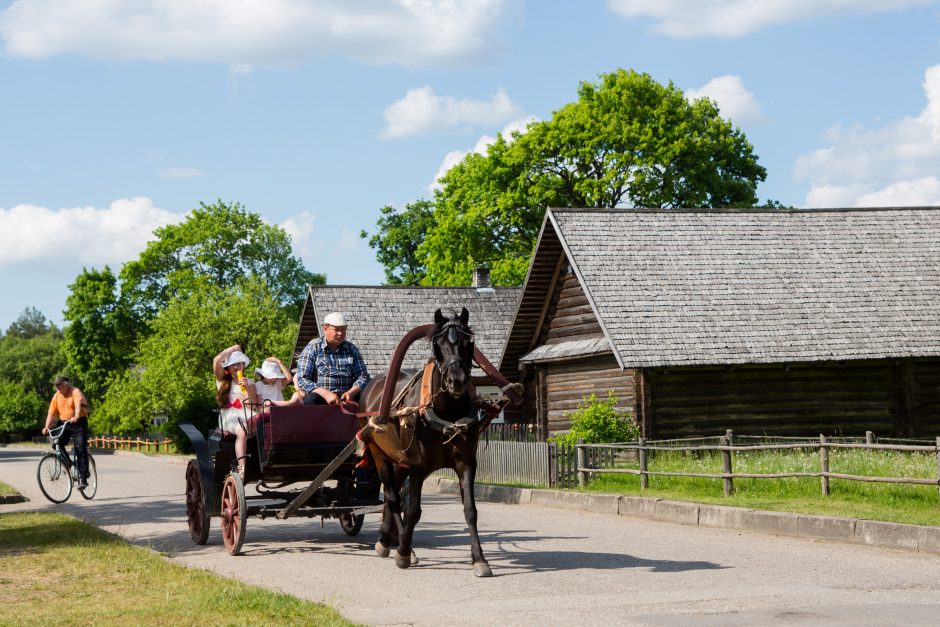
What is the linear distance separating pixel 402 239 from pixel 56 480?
57.7 m

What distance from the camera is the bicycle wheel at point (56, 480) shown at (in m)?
20.4

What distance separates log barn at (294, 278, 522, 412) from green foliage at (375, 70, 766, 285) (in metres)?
6.49

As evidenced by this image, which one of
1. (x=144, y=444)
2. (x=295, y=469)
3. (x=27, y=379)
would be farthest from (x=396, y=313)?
(x=27, y=379)

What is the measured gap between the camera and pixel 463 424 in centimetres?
1034

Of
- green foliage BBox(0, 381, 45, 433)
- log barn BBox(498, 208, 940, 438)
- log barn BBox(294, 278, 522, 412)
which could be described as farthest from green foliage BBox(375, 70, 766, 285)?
green foliage BBox(0, 381, 45, 433)

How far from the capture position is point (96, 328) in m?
78.6

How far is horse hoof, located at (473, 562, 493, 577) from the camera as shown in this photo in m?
10.2

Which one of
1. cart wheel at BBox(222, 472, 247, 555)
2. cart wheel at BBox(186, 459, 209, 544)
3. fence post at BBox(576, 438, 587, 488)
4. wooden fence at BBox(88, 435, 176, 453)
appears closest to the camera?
cart wheel at BBox(222, 472, 247, 555)

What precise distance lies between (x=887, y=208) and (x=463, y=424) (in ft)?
86.0

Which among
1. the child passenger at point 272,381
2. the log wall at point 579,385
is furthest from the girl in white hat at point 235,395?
the log wall at point 579,385

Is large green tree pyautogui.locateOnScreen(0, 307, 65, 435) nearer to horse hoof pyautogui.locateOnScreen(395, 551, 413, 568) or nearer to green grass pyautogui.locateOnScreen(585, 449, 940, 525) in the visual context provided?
green grass pyautogui.locateOnScreen(585, 449, 940, 525)

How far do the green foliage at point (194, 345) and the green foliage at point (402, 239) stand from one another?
18361 millimetres

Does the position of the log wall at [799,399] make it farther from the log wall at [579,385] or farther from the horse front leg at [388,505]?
the horse front leg at [388,505]

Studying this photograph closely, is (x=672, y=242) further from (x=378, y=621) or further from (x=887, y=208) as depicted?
(x=378, y=621)
